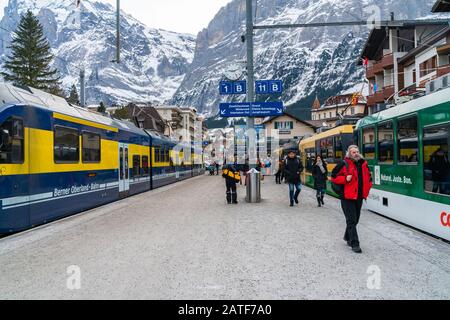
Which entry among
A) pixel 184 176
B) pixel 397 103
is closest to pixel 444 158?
pixel 397 103

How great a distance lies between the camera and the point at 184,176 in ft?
104

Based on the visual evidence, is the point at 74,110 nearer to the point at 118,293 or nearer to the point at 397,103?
the point at 118,293

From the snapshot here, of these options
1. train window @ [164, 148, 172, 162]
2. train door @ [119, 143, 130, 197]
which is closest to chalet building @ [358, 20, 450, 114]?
train window @ [164, 148, 172, 162]

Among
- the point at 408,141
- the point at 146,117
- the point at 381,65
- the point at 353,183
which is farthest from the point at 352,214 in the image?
the point at 146,117

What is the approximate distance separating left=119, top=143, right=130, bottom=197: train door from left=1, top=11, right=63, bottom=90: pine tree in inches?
1502

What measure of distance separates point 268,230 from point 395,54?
3176 centimetres

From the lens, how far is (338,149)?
15000 millimetres

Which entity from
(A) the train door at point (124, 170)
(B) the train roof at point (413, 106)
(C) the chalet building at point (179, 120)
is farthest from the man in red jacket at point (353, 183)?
(C) the chalet building at point (179, 120)

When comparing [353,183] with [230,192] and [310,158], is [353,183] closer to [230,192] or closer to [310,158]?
[230,192]

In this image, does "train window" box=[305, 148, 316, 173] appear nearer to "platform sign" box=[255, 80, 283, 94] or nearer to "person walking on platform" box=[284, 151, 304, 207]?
"platform sign" box=[255, 80, 283, 94]

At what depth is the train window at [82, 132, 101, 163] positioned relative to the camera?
11.5 meters

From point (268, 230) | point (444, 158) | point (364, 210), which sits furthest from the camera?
point (364, 210)

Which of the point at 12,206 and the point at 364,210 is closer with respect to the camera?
the point at 12,206
